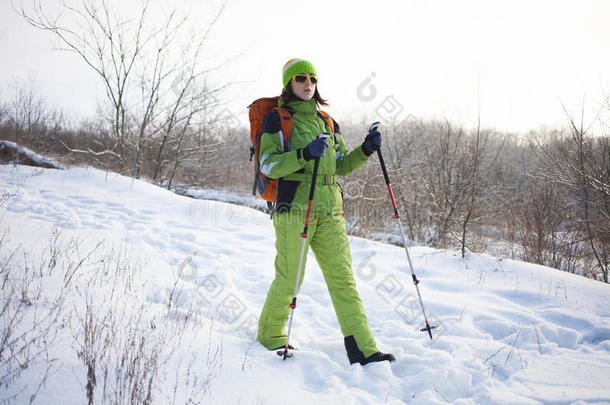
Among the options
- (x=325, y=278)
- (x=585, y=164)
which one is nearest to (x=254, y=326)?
(x=325, y=278)

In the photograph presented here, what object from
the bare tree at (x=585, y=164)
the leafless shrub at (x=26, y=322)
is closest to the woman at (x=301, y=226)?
the leafless shrub at (x=26, y=322)

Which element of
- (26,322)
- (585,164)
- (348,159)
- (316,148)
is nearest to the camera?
(26,322)

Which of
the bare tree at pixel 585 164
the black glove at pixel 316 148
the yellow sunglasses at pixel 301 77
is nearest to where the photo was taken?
the black glove at pixel 316 148

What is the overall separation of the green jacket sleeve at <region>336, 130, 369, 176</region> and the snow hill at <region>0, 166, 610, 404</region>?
1547 mm

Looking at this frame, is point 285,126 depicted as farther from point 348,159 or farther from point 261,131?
point 348,159

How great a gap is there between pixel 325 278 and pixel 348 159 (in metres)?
1.06

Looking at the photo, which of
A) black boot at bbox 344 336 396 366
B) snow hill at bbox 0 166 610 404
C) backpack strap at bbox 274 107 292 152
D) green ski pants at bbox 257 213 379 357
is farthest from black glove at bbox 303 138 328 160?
snow hill at bbox 0 166 610 404

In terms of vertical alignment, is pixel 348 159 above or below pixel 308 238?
above

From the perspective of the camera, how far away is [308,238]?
247cm

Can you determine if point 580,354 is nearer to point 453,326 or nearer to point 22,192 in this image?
point 453,326

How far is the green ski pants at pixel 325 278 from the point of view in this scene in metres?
2.37

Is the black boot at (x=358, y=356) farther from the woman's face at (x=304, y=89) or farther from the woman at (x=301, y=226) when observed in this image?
the woman's face at (x=304, y=89)

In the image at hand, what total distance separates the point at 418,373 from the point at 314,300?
166 cm

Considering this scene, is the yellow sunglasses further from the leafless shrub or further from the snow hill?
the leafless shrub
